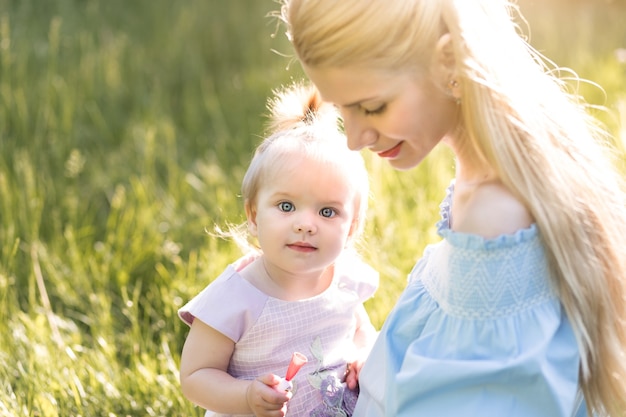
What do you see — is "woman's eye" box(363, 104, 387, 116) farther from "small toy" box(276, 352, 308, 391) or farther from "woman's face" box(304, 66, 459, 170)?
"small toy" box(276, 352, 308, 391)

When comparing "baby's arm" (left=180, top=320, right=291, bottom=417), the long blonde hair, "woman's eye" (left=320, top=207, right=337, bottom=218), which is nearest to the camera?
the long blonde hair

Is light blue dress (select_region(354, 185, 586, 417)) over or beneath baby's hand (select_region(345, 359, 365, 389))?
over

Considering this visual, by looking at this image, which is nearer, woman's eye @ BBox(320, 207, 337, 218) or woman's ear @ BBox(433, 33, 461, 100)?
woman's ear @ BBox(433, 33, 461, 100)

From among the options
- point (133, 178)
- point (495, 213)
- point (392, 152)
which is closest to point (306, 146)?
point (392, 152)

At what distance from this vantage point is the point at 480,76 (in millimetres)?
2125

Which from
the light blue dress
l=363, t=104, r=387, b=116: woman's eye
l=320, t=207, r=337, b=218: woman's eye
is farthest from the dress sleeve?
l=363, t=104, r=387, b=116: woman's eye

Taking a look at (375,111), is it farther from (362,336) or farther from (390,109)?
(362,336)

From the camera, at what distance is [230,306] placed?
246cm

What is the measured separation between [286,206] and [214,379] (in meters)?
0.45

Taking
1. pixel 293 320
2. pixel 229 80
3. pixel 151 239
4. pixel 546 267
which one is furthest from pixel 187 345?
pixel 229 80

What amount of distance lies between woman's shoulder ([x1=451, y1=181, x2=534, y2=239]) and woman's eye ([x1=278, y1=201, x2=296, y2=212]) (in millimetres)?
480

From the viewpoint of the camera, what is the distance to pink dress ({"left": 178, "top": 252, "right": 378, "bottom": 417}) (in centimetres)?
247

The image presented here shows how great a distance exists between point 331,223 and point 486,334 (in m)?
0.51

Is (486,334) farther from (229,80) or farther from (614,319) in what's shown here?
(229,80)
